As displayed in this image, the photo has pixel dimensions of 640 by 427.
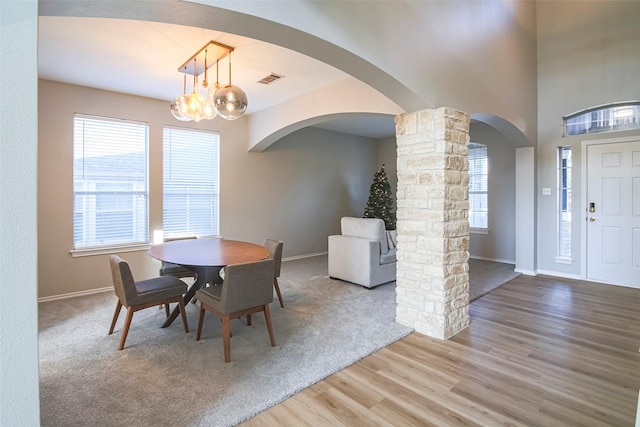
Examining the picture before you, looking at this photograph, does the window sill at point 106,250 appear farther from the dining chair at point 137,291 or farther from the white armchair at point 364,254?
the white armchair at point 364,254

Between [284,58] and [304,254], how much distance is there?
14.0 feet

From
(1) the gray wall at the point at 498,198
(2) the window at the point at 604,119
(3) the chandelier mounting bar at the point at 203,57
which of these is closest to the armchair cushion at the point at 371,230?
(3) the chandelier mounting bar at the point at 203,57

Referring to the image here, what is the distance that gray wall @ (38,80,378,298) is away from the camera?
4.18m

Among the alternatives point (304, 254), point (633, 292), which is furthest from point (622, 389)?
point (304, 254)

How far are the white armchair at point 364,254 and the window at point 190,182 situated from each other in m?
2.19

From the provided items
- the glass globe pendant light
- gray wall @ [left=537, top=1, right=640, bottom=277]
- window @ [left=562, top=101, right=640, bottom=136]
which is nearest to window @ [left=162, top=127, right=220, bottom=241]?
the glass globe pendant light

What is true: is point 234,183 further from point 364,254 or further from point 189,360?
point 189,360

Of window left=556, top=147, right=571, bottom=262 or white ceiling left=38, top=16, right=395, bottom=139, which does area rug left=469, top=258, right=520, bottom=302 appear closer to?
window left=556, top=147, right=571, bottom=262

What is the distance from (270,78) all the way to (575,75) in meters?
4.54

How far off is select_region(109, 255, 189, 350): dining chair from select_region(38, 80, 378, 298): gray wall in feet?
6.08

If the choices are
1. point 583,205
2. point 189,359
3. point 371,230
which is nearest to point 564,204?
point 583,205

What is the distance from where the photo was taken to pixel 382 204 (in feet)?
22.8
